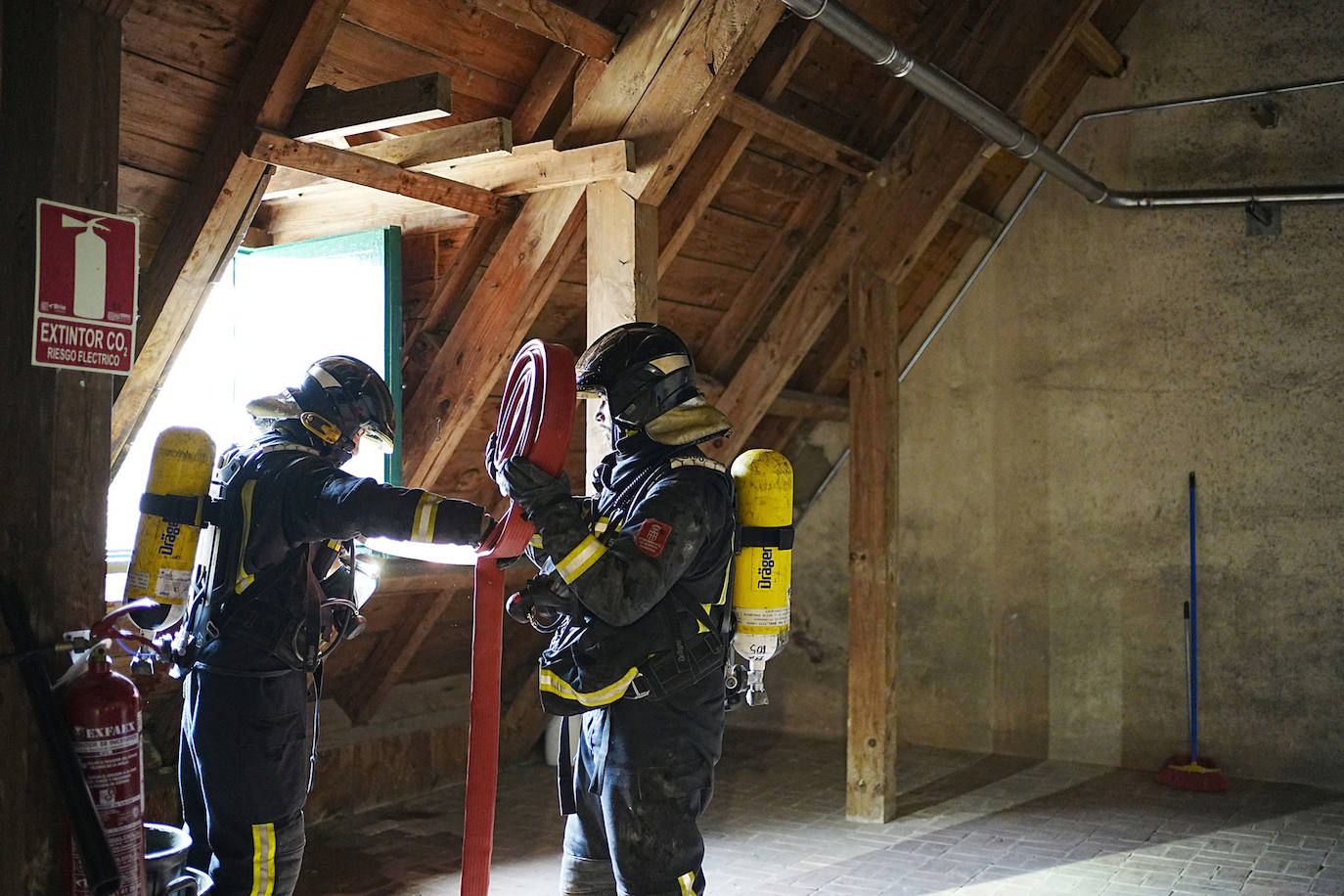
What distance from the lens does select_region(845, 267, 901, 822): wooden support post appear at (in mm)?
5766

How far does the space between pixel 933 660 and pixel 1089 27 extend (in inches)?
149

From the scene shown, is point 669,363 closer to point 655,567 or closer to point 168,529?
point 655,567

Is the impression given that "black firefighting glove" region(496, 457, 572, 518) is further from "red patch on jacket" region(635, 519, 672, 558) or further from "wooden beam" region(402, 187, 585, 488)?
"wooden beam" region(402, 187, 585, 488)

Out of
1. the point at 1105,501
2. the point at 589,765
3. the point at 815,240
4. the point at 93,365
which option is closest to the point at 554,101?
the point at 815,240

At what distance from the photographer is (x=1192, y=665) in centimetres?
655

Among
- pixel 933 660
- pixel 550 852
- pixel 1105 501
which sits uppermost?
pixel 1105 501

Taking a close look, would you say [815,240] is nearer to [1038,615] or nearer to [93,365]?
[1038,615]

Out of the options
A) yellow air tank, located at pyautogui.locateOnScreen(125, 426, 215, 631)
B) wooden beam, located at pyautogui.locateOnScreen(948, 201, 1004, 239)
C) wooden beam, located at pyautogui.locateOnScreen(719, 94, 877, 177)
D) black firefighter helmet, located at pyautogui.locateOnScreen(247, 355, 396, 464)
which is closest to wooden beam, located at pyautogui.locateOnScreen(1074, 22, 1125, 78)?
wooden beam, located at pyautogui.locateOnScreen(948, 201, 1004, 239)

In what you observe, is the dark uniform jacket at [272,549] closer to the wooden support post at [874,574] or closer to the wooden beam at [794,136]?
the wooden beam at [794,136]

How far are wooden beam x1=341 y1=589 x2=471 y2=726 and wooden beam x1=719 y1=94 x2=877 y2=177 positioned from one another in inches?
102

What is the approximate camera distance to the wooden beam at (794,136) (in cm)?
495

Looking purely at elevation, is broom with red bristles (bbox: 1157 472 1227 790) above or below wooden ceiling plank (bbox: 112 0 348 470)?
below

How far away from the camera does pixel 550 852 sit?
17.0 feet

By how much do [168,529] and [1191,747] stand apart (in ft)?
18.4
